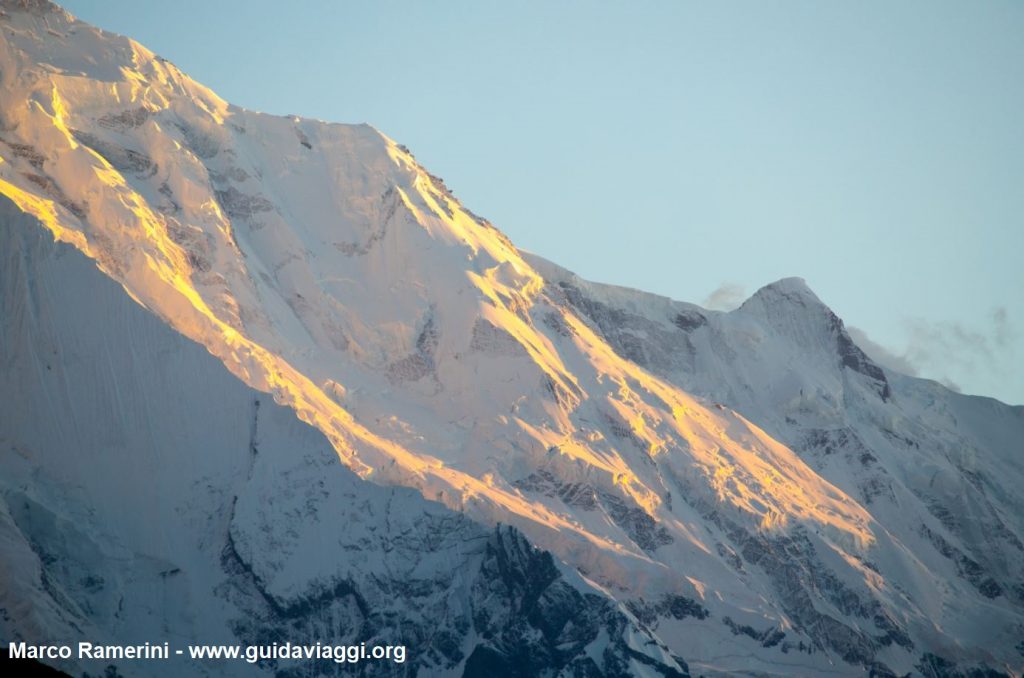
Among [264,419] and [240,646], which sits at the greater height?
[264,419]

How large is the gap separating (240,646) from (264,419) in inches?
1022

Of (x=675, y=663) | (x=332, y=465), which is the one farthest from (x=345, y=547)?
(x=675, y=663)

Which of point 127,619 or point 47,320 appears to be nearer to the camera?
point 127,619

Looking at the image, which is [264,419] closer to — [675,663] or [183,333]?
[183,333]

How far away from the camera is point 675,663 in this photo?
19675cm

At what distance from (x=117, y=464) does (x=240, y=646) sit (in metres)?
22.7

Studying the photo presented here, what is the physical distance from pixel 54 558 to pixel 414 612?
37897 mm

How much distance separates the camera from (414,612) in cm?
19362

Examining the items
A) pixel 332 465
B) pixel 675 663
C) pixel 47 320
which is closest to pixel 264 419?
pixel 332 465

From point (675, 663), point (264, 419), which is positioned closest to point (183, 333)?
point (264, 419)

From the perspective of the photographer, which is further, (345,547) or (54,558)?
(345,547)

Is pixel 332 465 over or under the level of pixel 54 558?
over

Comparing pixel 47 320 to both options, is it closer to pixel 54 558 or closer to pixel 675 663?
pixel 54 558

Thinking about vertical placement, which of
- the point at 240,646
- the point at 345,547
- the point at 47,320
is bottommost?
the point at 240,646
